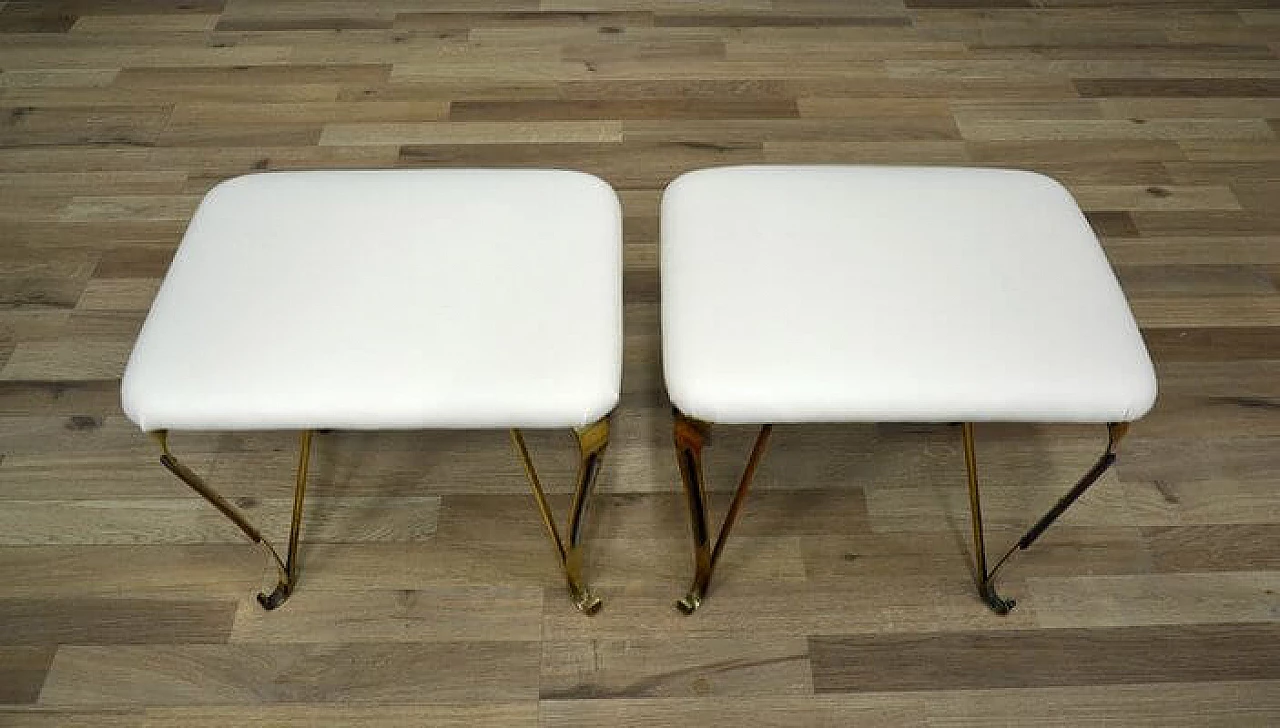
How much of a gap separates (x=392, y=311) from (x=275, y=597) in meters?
0.45

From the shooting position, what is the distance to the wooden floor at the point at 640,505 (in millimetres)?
958

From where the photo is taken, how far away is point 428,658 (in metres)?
0.97

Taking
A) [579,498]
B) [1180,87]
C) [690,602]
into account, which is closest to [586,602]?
[690,602]

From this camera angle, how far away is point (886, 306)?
0.76 meters

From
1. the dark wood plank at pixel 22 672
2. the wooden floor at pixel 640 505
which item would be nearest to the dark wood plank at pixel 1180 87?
the wooden floor at pixel 640 505

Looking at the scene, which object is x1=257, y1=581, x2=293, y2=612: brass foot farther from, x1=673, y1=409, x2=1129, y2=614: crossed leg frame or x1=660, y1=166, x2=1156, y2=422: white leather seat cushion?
x1=660, y1=166, x2=1156, y2=422: white leather seat cushion

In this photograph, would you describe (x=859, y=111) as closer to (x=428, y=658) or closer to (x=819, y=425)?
(x=819, y=425)

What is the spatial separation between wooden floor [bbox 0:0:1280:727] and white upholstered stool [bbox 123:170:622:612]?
7.2 inches

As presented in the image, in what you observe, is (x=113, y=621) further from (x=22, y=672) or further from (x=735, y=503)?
(x=735, y=503)

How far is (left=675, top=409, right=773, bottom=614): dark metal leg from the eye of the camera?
29.6 inches

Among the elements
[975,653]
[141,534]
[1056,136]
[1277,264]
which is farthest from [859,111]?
[141,534]

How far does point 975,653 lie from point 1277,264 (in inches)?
36.8

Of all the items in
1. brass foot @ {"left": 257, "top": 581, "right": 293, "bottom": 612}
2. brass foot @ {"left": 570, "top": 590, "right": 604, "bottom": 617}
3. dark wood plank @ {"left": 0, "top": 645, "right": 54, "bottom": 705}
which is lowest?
dark wood plank @ {"left": 0, "top": 645, "right": 54, "bottom": 705}

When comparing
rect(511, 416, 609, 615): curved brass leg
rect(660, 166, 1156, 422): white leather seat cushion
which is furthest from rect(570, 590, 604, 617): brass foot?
rect(660, 166, 1156, 422): white leather seat cushion
